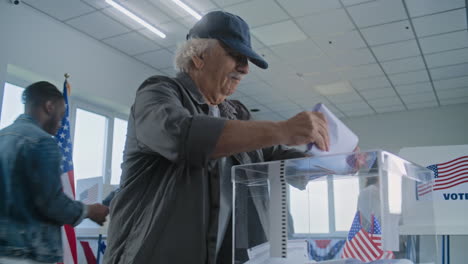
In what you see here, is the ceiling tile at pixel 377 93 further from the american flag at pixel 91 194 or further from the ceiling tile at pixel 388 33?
the american flag at pixel 91 194

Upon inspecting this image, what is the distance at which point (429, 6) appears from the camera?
4.27m

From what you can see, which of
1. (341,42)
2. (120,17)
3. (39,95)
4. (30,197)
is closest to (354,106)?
(341,42)

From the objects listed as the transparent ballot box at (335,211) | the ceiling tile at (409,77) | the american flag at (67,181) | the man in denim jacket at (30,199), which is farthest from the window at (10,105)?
the ceiling tile at (409,77)

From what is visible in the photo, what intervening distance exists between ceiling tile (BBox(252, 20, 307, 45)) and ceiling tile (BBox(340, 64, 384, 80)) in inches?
49.9

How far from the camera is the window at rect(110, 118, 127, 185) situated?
18.7 feet

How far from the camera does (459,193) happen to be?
106 inches

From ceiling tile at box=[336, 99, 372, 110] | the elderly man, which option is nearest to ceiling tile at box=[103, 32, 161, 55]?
ceiling tile at box=[336, 99, 372, 110]

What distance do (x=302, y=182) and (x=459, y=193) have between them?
224 cm

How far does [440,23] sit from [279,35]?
5.53ft

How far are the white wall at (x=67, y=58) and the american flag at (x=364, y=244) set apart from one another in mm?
4108

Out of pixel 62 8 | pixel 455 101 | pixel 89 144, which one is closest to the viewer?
pixel 62 8

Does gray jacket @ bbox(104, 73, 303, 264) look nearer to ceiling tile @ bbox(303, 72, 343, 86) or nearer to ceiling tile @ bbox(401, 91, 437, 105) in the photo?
ceiling tile @ bbox(303, 72, 343, 86)

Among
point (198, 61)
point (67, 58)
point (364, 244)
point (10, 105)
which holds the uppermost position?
point (67, 58)

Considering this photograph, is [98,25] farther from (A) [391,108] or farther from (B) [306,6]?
(A) [391,108]
